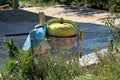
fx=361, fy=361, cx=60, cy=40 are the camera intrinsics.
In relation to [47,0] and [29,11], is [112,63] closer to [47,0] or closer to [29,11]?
[29,11]

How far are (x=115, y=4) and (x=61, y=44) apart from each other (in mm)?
981

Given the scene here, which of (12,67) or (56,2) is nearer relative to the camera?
(12,67)

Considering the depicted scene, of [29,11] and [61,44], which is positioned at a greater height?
[61,44]

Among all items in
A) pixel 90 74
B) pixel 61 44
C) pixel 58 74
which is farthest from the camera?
pixel 61 44

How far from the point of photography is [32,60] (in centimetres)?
360

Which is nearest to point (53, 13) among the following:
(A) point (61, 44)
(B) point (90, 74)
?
(A) point (61, 44)

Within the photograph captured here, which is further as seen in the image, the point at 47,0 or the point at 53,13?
the point at 47,0

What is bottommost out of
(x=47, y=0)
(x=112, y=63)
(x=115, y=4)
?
(x=47, y=0)

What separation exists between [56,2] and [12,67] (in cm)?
2173

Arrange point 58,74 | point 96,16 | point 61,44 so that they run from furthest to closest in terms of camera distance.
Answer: point 96,16, point 61,44, point 58,74

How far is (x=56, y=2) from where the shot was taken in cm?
2511

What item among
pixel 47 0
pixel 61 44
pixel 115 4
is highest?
pixel 115 4

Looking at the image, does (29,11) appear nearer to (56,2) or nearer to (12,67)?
(56,2)

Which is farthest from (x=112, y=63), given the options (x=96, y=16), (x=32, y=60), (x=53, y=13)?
(x=53, y=13)
